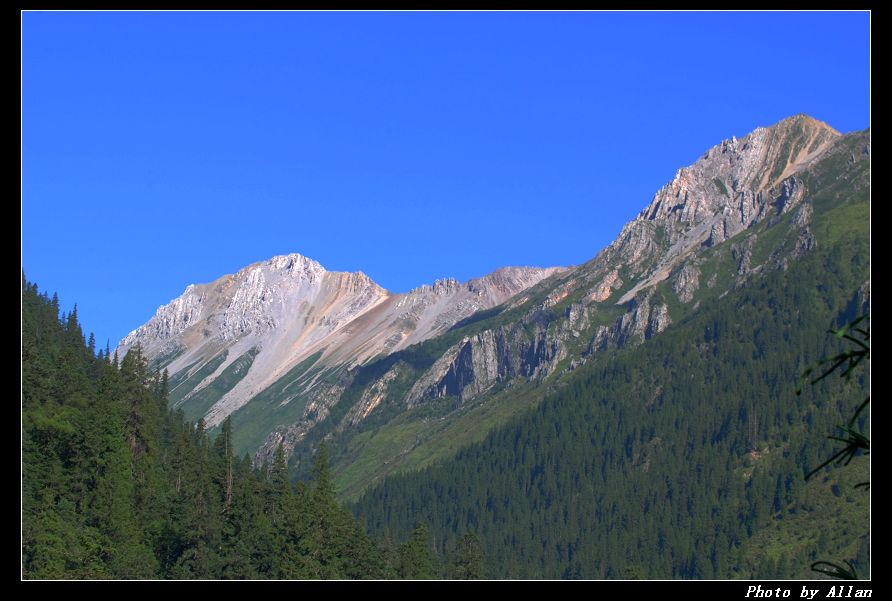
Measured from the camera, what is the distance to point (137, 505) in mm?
129875

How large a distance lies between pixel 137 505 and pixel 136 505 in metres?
0.14

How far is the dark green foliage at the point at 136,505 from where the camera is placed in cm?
11269

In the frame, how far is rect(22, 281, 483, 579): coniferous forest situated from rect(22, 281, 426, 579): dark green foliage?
124 mm

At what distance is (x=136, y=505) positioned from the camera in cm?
12975

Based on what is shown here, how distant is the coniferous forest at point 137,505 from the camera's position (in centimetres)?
11265

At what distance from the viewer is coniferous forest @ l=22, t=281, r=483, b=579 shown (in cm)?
11265

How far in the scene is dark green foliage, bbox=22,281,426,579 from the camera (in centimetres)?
11269

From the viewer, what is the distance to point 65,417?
12362 centimetres

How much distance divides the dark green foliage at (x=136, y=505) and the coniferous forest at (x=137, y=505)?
0.41ft
